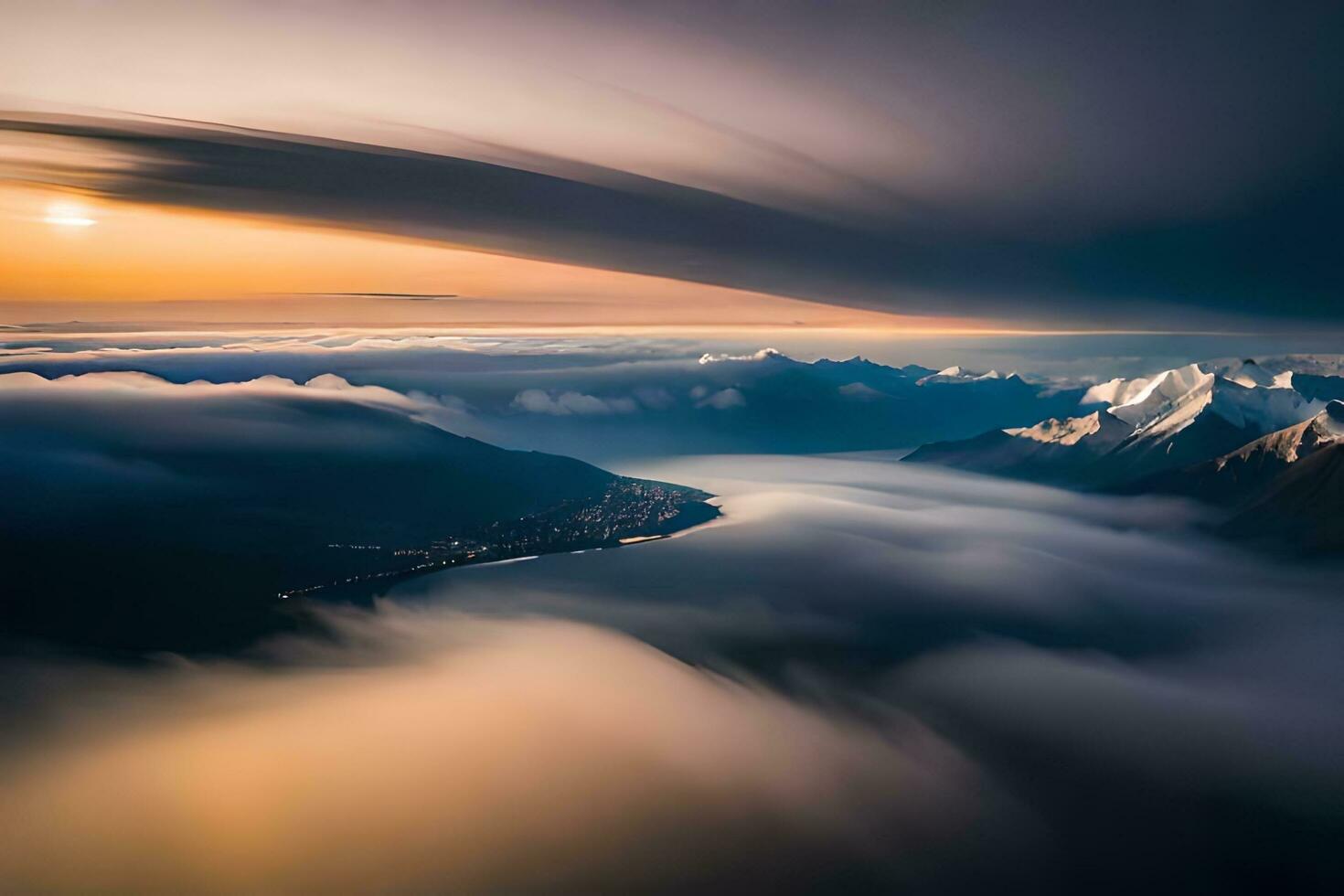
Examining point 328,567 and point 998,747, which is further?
point 328,567

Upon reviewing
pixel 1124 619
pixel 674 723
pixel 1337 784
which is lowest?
pixel 1124 619

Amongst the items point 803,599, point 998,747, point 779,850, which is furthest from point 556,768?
point 803,599

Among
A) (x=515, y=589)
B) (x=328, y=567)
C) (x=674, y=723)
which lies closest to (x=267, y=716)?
(x=674, y=723)

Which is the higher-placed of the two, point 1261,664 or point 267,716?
point 267,716

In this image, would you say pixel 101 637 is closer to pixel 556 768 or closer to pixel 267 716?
pixel 267 716

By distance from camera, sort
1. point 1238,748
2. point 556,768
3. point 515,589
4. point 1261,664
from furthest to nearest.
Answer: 1. point 515,589
2. point 1261,664
3. point 1238,748
4. point 556,768

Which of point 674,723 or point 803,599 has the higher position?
point 674,723

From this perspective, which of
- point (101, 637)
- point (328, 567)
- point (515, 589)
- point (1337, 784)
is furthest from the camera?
point (328, 567)

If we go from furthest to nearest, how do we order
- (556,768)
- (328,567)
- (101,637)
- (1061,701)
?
(328,567)
(101,637)
(1061,701)
(556,768)

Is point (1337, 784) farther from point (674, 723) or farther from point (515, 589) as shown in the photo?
point (515, 589)
